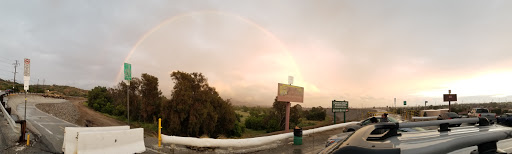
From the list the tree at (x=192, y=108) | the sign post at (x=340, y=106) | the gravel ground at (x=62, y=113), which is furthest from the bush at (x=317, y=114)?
the gravel ground at (x=62, y=113)

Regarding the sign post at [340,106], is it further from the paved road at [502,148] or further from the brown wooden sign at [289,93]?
the paved road at [502,148]

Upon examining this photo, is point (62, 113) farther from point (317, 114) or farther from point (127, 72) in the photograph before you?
point (317, 114)

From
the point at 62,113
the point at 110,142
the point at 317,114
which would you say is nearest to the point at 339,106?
the point at 110,142

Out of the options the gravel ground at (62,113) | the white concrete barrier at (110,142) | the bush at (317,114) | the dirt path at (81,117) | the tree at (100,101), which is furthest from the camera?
the bush at (317,114)

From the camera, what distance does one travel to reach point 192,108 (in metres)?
21.9

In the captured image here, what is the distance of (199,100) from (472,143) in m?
22.3

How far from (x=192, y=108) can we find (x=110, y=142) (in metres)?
14.8

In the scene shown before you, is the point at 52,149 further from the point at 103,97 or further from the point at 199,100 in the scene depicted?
the point at 103,97

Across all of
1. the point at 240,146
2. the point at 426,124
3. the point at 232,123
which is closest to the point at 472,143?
the point at 426,124

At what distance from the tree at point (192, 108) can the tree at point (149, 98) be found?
538 cm

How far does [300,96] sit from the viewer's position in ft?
65.3

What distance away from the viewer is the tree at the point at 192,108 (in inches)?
848

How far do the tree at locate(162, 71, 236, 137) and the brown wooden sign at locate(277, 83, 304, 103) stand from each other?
26.9 feet

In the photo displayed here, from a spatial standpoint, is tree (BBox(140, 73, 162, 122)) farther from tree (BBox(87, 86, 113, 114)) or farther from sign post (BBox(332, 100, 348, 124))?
sign post (BBox(332, 100, 348, 124))
